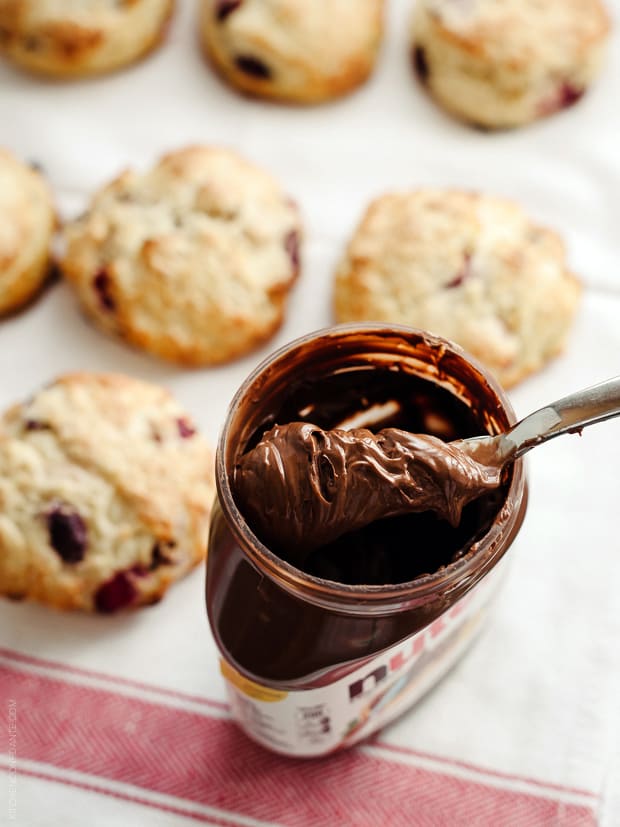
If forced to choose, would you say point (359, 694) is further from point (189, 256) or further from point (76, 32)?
point (76, 32)

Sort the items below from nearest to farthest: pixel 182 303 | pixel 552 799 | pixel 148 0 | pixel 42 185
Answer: pixel 552 799, pixel 182 303, pixel 42 185, pixel 148 0

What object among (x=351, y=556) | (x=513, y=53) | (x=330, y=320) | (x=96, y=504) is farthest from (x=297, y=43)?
(x=351, y=556)

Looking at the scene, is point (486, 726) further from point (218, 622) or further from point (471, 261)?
point (471, 261)

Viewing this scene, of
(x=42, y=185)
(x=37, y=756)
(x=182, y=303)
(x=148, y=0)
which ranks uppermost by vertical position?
(x=148, y=0)

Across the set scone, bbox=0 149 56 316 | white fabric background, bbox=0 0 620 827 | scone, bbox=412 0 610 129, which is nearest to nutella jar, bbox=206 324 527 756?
white fabric background, bbox=0 0 620 827

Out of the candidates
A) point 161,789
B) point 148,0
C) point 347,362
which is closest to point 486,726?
point 161,789

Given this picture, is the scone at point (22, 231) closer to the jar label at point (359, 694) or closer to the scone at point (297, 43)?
the scone at point (297, 43)
